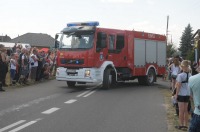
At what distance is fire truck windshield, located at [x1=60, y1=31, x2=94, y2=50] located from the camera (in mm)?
17078

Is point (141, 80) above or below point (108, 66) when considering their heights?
below

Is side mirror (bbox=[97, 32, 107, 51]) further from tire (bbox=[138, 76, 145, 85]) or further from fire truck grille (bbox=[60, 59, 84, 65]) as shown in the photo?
tire (bbox=[138, 76, 145, 85])

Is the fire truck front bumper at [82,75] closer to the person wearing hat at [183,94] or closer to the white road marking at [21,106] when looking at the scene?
the white road marking at [21,106]

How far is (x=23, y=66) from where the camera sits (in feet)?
61.5

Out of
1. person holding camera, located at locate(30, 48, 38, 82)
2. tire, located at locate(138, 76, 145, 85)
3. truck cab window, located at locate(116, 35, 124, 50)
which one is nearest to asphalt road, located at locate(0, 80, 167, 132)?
truck cab window, located at locate(116, 35, 124, 50)

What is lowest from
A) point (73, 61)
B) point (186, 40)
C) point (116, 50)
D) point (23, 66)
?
point (23, 66)

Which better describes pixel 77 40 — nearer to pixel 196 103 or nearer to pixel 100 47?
pixel 100 47

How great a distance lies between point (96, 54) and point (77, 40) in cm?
114

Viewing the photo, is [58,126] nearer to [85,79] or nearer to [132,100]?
[132,100]

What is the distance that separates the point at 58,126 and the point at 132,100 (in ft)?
19.0

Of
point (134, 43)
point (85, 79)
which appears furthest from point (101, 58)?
point (134, 43)

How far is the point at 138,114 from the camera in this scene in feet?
35.0

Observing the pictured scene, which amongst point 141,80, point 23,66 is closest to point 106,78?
point 23,66

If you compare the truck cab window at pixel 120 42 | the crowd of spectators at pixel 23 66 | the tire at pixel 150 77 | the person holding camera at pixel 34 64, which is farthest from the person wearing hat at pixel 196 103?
the tire at pixel 150 77
